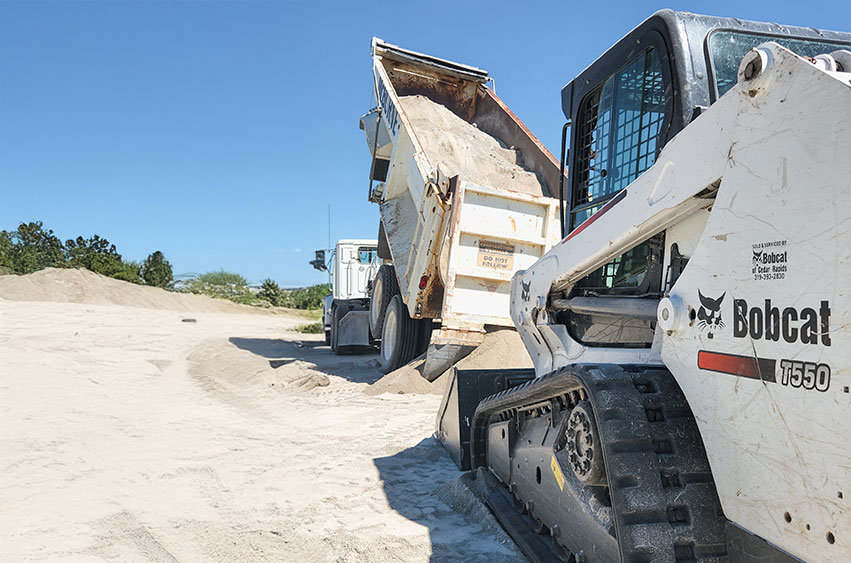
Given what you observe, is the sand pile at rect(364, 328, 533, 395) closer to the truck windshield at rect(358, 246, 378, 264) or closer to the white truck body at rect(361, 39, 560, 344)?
the white truck body at rect(361, 39, 560, 344)

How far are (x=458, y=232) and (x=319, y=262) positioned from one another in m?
8.59

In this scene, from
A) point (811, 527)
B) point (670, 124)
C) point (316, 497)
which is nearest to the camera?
point (811, 527)

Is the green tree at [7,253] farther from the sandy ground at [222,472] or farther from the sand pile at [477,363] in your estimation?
the sand pile at [477,363]

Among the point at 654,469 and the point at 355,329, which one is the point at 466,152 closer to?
the point at 355,329

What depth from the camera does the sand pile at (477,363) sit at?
6371 mm

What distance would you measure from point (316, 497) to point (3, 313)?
1549cm

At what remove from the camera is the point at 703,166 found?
180 centimetres

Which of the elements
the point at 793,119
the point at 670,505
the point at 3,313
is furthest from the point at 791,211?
the point at 3,313

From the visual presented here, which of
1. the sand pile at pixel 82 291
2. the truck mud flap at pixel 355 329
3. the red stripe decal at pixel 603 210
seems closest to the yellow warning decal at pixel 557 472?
the red stripe decal at pixel 603 210

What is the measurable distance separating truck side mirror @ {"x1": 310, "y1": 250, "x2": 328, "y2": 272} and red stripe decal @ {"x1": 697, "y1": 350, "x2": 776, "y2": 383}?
1321 cm

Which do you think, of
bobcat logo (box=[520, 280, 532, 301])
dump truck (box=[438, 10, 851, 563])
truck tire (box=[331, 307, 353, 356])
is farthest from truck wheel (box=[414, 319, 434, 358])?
dump truck (box=[438, 10, 851, 563])

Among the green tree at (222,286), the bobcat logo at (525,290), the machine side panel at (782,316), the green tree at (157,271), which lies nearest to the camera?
the machine side panel at (782,316)

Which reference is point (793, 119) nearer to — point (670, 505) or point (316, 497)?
point (670, 505)

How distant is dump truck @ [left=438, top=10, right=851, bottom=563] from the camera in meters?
1.36
